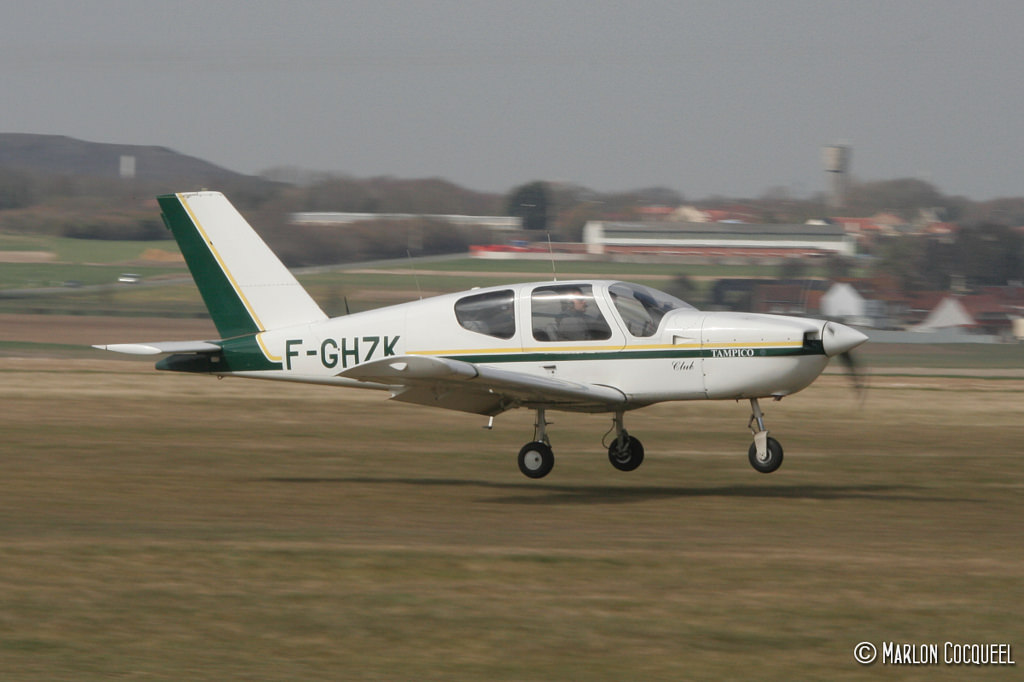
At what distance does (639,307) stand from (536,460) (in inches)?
76.3

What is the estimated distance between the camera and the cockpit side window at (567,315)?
12.2m

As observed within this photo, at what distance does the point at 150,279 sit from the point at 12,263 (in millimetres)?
7238

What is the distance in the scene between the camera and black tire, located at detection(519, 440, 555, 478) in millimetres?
12570

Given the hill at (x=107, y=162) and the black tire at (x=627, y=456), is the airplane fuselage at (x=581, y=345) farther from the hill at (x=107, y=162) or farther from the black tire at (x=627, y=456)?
the hill at (x=107, y=162)

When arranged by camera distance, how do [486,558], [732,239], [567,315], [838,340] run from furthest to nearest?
[732,239], [567,315], [838,340], [486,558]

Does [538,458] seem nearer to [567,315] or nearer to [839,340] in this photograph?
[567,315]

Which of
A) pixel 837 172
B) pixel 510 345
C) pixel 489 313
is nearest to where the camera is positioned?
pixel 510 345

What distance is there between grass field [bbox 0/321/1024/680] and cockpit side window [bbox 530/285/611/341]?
5.30ft

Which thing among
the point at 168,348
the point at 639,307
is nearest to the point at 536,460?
the point at 639,307

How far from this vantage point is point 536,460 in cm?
1259

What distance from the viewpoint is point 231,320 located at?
13711 millimetres

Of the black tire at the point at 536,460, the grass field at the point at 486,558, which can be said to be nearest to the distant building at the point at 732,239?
the grass field at the point at 486,558

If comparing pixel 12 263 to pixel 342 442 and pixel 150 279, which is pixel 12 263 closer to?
pixel 150 279

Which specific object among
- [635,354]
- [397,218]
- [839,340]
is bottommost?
[635,354]
